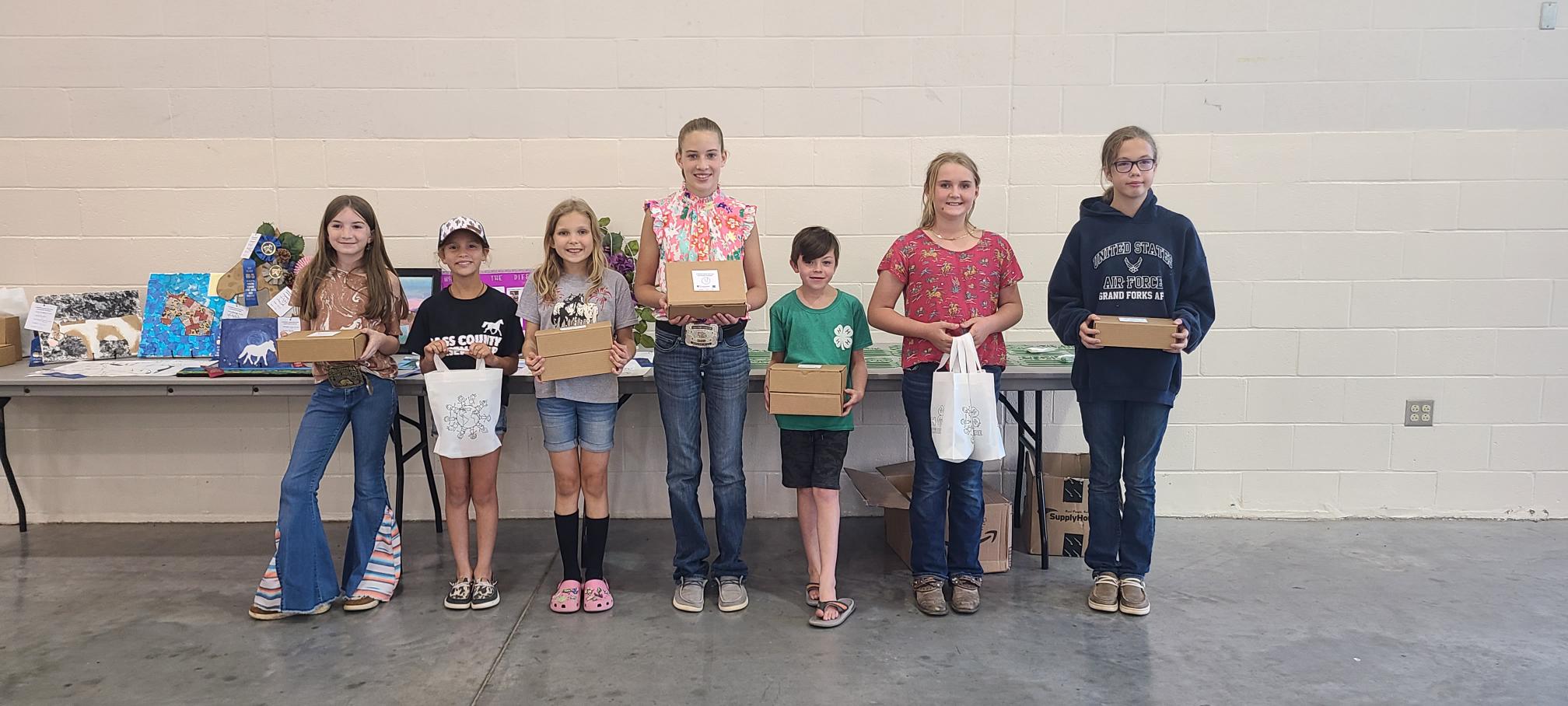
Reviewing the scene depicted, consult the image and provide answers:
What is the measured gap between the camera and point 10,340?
403 cm

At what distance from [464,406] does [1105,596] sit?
2156 millimetres

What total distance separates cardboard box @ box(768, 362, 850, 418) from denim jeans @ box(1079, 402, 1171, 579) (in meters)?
0.88

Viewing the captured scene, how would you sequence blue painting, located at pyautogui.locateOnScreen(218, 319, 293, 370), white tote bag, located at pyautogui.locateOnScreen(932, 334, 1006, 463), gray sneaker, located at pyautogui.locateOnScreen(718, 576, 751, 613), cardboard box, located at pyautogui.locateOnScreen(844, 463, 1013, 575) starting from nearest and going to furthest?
1. white tote bag, located at pyautogui.locateOnScreen(932, 334, 1006, 463)
2. gray sneaker, located at pyautogui.locateOnScreen(718, 576, 751, 613)
3. cardboard box, located at pyautogui.locateOnScreen(844, 463, 1013, 575)
4. blue painting, located at pyautogui.locateOnScreen(218, 319, 293, 370)

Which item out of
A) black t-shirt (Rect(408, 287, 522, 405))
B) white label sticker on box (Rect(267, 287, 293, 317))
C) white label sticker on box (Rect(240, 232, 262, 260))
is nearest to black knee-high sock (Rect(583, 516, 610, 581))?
black t-shirt (Rect(408, 287, 522, 405))

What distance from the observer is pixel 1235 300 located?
13.6 ft

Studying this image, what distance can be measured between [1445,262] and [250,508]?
5150mm

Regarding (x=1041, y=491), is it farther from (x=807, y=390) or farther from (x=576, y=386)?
(x=576, y=386)

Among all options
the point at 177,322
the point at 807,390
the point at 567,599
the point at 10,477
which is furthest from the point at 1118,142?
the point at 10,477

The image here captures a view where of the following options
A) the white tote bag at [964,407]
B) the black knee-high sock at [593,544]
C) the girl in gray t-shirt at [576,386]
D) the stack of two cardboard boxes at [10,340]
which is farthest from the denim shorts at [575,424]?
the stack of two cardboard boxes at [10,340]

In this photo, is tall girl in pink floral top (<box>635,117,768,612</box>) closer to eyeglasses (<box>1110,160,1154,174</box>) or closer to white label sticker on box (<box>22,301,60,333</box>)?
eyeglasses (<box>1110,160,1154,174</box>)

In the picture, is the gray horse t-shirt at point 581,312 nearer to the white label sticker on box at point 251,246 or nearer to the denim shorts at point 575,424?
the denim shorts at point 575,424

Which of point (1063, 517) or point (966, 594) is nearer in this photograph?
point (966, 594)

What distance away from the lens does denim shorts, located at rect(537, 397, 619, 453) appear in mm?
3189

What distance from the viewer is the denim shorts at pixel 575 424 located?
126 inches
